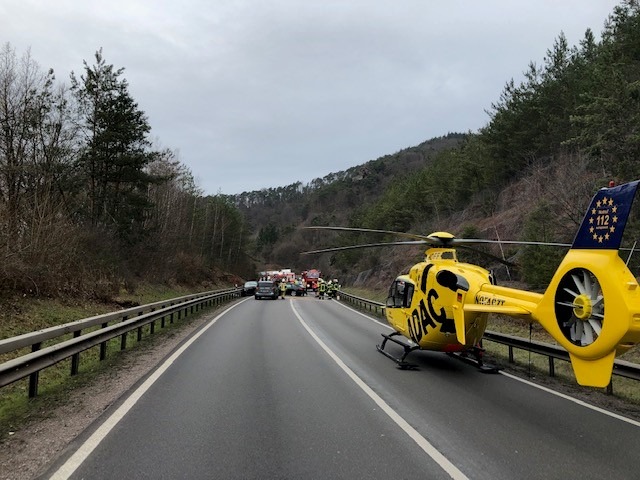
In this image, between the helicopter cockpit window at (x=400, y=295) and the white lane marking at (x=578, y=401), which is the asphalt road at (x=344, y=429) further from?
the helicopter cockpit window at (x=400, y=295)

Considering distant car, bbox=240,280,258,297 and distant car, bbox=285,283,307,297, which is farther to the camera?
distant car, bbox=285,283,307,297

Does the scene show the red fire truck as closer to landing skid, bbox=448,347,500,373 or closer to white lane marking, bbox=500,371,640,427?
landing skid, bbox=448,347,500,373

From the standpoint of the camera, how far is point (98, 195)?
3164cm

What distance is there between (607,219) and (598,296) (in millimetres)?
861

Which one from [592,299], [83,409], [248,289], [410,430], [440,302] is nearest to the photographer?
[592,299]

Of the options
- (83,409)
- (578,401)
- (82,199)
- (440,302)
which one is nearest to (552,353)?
(578,401)

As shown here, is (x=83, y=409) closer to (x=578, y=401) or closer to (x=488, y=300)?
(x=488, y=300)

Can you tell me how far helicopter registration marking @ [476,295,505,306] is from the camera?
7.45 meters

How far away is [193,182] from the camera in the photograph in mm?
60656

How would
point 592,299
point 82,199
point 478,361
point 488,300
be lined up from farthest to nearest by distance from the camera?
1. point 82,199
2. point 478,361
3. point 488,300
4. point 592,299

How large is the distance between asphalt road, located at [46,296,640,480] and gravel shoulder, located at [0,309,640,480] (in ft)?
0.73

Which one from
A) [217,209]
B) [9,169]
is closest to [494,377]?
[9,169]

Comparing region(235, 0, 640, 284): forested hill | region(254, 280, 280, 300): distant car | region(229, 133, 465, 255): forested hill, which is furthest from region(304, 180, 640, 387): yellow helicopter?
region(229, 133, 465, 255): forested hill

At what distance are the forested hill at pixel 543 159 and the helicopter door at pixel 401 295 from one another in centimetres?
1080
